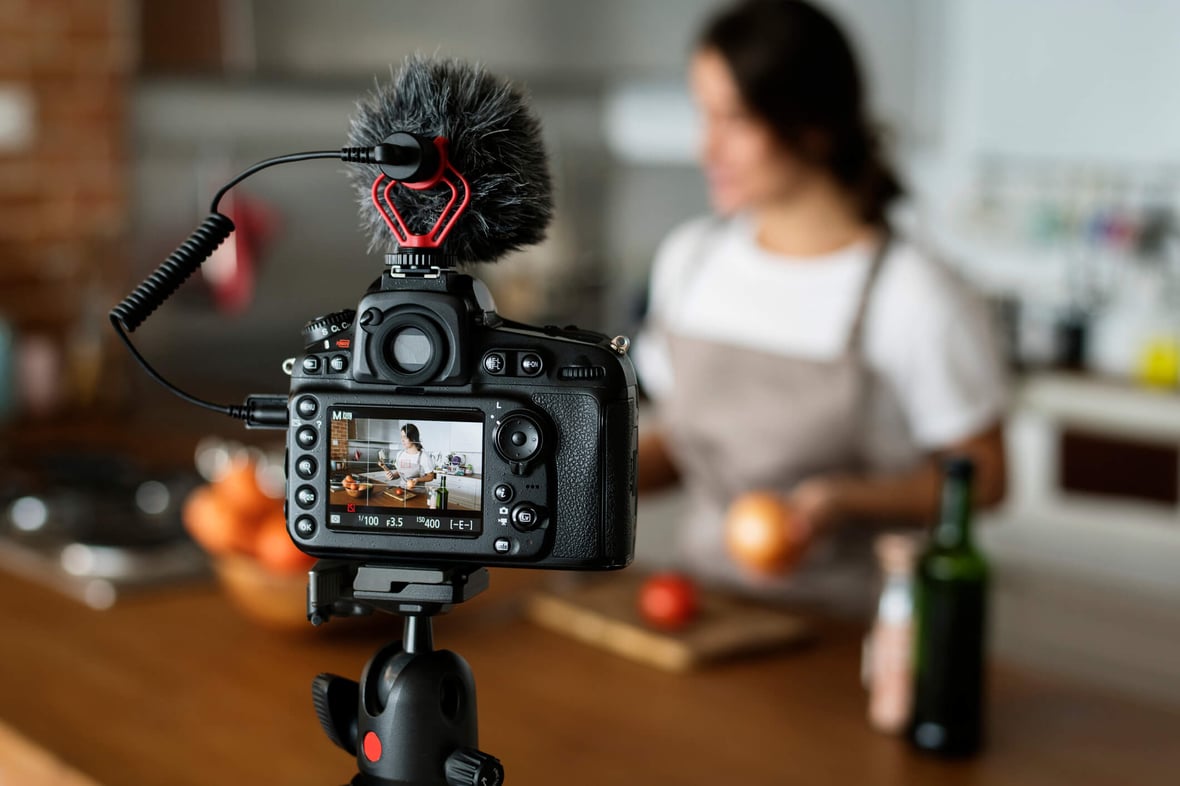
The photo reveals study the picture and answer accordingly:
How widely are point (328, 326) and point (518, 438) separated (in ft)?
0.33

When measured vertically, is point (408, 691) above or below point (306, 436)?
below

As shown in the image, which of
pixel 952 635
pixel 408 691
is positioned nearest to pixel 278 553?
pixel 952 635

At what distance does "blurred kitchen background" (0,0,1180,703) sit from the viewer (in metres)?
2.73

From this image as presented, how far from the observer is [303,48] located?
8.84 ft

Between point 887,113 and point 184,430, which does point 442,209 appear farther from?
point 887,113

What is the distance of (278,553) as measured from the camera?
4.38ft

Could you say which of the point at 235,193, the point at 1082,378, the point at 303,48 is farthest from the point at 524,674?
the point at 1082,378

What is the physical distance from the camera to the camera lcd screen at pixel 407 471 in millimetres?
570

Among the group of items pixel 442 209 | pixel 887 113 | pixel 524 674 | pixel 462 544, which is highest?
pixel 887 113

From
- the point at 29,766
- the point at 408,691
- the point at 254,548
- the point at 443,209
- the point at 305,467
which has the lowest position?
the point at 29,766

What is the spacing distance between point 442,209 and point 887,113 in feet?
11.0

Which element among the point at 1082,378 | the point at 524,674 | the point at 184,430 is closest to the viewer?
the point at 524,674

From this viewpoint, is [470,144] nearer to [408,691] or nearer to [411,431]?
[411,431]

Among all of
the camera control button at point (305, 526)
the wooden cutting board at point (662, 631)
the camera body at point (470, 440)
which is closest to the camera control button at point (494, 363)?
the camera body at point (470, 440)
